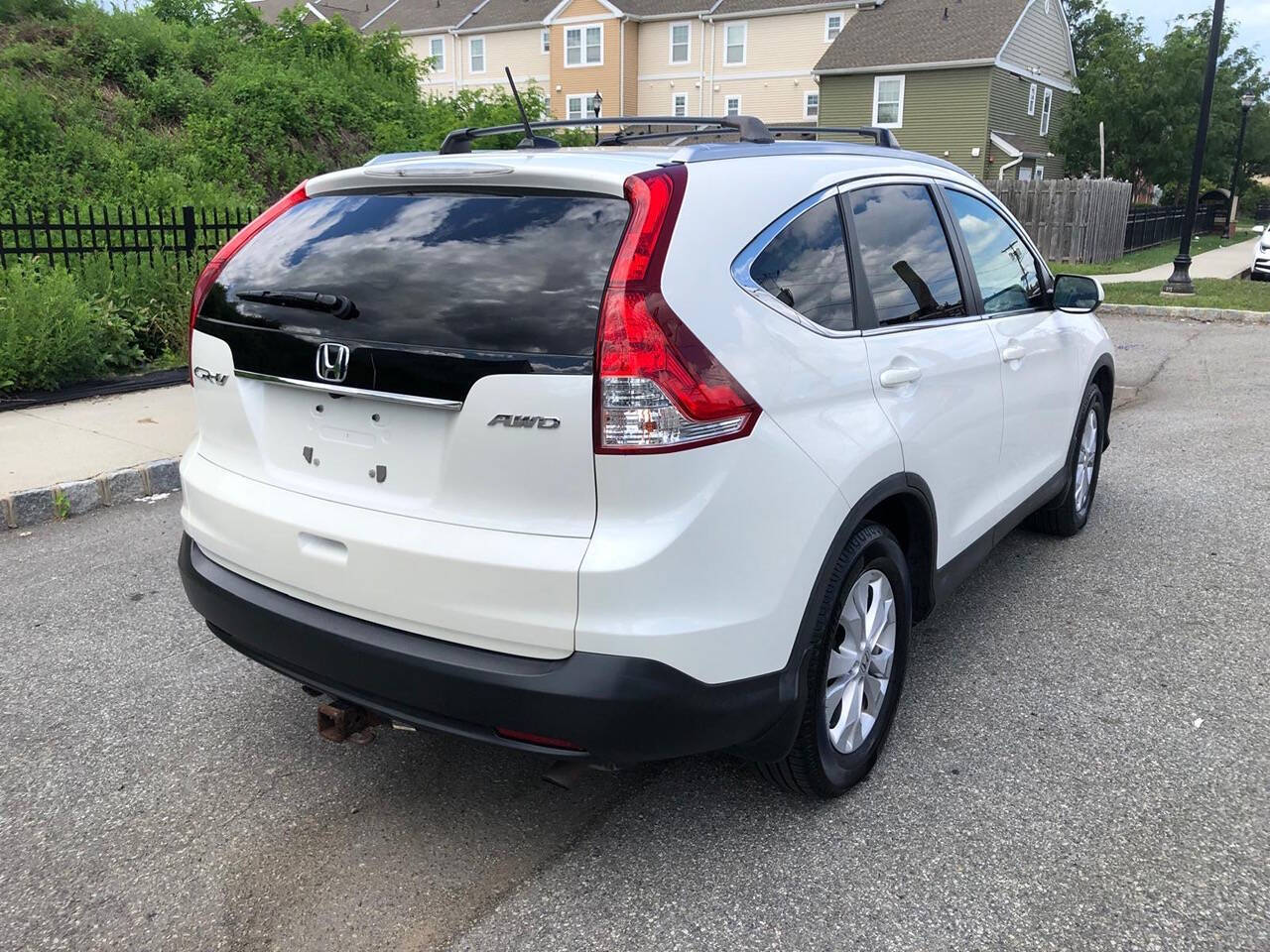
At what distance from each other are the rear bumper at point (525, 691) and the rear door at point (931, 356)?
3.48 feet

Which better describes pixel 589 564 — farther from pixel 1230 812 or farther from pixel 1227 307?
pixel 1227 307

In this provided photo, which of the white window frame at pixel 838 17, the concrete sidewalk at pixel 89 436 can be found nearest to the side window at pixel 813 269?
the concrete sidewalk at pixel 89 436

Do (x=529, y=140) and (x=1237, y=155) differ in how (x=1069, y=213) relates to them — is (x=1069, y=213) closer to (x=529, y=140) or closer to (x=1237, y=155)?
(x=1237, y=155)

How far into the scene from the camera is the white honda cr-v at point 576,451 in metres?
2.33

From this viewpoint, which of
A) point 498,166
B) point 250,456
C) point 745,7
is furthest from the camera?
point 745,7

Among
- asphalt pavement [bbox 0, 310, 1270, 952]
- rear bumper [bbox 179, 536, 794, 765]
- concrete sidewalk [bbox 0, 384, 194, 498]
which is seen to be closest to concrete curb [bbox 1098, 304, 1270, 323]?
asphalt pavement [bbox 0, 310, 1270, 952]

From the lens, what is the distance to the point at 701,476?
7.71ft

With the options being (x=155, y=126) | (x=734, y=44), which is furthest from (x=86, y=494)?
(x=734, y=44)

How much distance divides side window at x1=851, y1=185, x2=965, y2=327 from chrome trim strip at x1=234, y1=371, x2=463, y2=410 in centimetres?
139

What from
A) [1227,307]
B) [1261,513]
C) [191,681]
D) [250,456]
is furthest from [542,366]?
[1227,307]

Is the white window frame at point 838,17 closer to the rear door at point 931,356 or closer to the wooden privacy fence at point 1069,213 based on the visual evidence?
the wooden privacy fence at point 1069,213

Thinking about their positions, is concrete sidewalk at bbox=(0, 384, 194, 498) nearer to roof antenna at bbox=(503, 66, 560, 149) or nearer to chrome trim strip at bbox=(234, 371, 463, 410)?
roof antenna at bbox=(503, 66, 560, 149)

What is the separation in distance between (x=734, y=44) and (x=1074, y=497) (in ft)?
128

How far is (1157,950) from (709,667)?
126 centimetres
